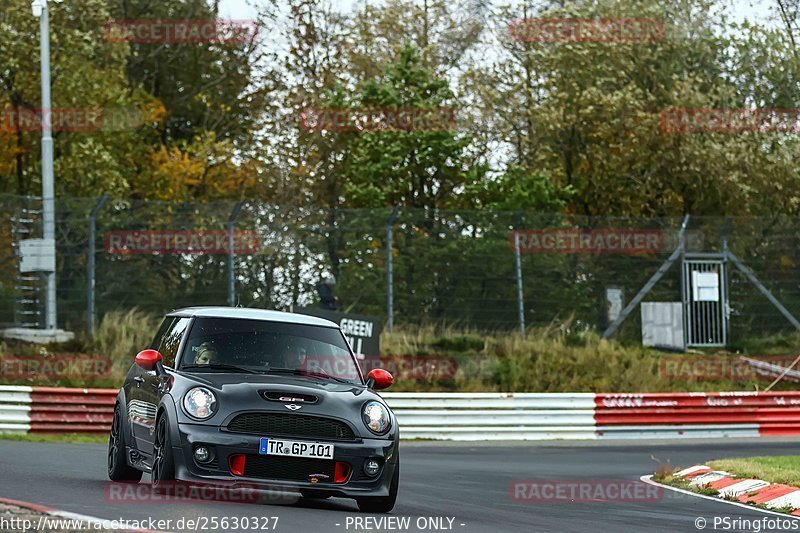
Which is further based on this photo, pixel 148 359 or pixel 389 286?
pixel 389 286

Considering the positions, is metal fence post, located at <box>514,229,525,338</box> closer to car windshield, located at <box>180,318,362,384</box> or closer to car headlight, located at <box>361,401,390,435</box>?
car windshield, located at <box>180,318,362,384</box>

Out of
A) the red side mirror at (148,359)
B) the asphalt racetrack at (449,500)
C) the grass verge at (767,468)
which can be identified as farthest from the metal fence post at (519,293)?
the red side mirror at (148,359)

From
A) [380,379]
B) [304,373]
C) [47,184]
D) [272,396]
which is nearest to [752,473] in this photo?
[380,379]

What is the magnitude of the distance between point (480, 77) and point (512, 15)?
12.0ft

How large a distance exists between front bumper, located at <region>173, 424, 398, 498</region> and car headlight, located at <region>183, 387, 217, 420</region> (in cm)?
11

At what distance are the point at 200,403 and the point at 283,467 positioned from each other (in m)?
0.76

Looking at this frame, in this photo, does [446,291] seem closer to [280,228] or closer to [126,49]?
[280,228]

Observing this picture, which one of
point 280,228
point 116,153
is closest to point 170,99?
point 116,153

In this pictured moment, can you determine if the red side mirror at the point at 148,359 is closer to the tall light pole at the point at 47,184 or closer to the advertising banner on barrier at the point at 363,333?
the advertising banner on barrier at the point at 363,333

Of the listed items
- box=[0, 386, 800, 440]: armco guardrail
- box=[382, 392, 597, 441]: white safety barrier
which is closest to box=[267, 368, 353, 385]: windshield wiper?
box=[0, 386, 800, 440]: armco guardrail

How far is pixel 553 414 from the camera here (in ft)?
80.4

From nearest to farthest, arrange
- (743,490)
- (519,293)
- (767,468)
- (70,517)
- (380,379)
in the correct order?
(70,517)
(380,379)
(743,490)
(767,468)
(519,293)

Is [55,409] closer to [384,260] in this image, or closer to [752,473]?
[384,260]

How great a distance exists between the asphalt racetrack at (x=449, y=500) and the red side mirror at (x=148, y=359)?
3.44 feet
